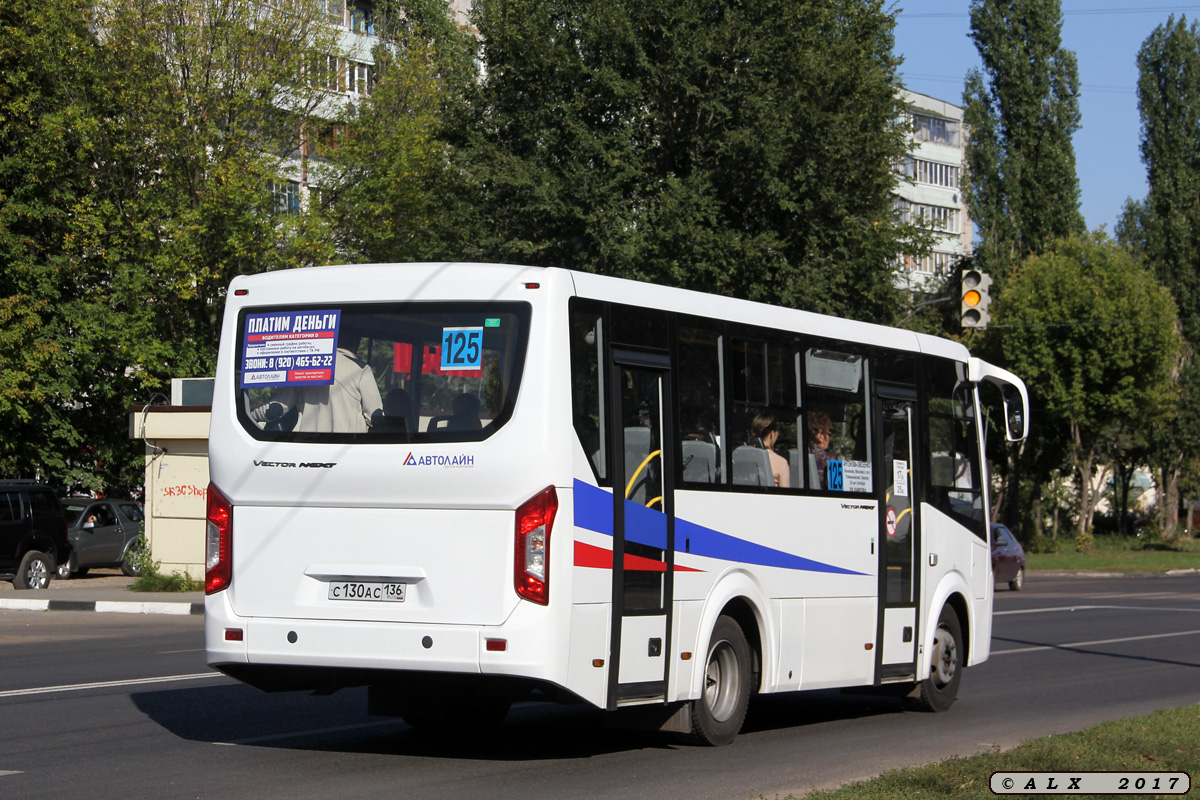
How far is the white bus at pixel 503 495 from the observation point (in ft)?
26.3

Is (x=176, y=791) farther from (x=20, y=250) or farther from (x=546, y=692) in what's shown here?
(x=20, y=250)

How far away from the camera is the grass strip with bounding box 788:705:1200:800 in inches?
291

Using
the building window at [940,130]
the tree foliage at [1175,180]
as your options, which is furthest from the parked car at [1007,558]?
the building window at [940,130]

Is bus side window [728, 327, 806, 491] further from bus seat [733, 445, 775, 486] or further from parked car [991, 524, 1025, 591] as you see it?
parked car [991, 524, 1025, 591]

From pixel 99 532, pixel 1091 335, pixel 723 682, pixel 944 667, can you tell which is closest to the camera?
pixel 723 682

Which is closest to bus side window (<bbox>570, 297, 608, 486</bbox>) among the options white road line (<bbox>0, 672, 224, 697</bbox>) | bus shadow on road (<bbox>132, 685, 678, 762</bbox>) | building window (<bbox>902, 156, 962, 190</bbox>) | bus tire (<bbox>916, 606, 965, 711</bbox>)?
bus shadow on road (<bbox>132, 685, 678, 762</bbox>)

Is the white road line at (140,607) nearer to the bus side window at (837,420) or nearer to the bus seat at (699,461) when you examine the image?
the bus side window at (837,420)

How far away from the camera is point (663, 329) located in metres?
9.20

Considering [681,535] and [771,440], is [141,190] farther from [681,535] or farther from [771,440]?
[681,535]

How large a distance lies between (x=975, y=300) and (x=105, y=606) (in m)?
14.2

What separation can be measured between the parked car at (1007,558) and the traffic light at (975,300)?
14.5 meters

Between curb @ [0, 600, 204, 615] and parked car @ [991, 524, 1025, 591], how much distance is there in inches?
729

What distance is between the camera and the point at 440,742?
966 centimetres

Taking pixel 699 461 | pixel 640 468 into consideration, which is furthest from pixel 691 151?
pixel 640 468
